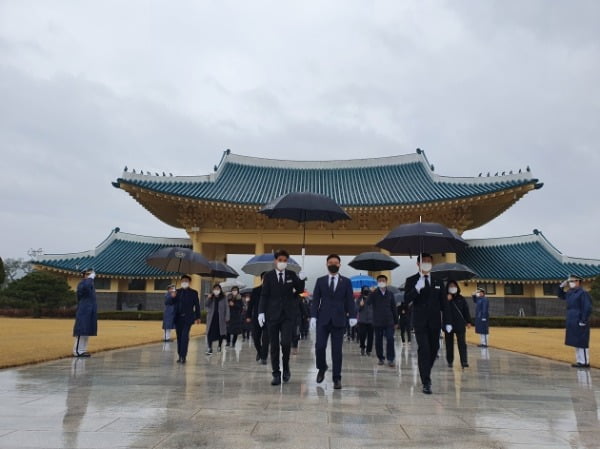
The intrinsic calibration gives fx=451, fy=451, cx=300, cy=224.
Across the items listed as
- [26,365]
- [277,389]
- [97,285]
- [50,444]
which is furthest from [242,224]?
[50,444]

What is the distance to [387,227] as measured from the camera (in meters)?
23.7

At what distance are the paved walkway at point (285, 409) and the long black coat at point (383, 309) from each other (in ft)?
4.58

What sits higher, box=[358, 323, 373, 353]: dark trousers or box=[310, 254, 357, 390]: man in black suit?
box=[310, 254, 357, 390]: man in black suit

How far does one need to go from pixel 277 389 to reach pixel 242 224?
18.7 meters

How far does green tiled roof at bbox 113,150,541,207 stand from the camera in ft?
72.6

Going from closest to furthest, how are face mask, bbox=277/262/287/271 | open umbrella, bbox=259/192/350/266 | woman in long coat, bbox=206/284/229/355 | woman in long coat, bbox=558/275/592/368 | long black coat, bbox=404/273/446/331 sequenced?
long black coat, bbox=404/273/446/331 < face mask, bbox=277/262/287/271 < open umbrella, bbox=259/192/350/266 < woman in long coat, bbox=558/275/592/368 < woman in long coat, bbox=206/284/229/355

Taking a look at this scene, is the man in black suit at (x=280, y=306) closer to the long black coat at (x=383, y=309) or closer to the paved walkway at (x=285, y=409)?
the paved walkway at (x=285, y=409)

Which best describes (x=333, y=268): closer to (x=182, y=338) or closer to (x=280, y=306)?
(x=280, y=306)

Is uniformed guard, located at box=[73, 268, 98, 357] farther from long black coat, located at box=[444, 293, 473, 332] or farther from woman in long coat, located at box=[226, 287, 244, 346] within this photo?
long black coat, located at box=[444, 293, 473, 332]

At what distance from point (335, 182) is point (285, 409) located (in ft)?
76.1

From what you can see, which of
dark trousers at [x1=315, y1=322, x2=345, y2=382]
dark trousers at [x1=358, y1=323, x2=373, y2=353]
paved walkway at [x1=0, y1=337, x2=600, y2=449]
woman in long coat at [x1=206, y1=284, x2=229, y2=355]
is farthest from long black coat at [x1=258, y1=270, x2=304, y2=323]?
dark trousers at [x1=358, y1=323, x2=373, y2=353]

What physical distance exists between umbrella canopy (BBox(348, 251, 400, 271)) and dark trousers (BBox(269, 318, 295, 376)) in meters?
6.82

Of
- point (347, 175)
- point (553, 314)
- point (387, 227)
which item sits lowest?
point (553, 314)

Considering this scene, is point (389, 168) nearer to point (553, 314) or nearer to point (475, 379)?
point (553, 314)
